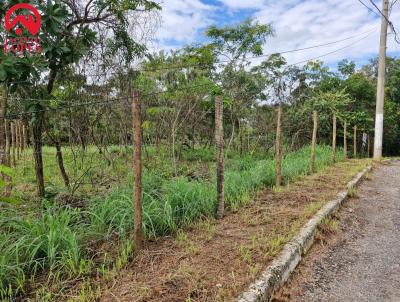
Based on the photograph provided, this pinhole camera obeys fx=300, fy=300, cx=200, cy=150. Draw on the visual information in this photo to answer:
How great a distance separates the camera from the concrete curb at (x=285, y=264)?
2066 mm

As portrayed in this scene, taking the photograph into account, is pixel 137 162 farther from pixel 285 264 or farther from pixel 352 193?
pixel 352 193

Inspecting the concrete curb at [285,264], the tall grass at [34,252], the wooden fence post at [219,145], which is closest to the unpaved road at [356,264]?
the concrete curb at [285,264]

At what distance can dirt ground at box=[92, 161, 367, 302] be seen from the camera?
208 centimetres

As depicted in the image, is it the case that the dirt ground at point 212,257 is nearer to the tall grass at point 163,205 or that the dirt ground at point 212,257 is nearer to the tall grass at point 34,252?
the tall grass at point 163,205

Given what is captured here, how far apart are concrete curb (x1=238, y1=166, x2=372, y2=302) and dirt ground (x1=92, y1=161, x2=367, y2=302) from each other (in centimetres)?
7

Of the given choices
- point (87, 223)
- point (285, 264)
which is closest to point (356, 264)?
point (285, 264)

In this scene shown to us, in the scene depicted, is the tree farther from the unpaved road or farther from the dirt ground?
the unpaved road

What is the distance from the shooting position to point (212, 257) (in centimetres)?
260

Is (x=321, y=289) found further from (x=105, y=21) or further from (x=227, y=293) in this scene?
(x=105, y=21)

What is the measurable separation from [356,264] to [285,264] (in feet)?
2.75

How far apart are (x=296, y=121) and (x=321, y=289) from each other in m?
10.2

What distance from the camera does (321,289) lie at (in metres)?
2.38

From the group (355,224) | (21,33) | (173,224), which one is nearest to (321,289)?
(173,224)

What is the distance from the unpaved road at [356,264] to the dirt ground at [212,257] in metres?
0.32
